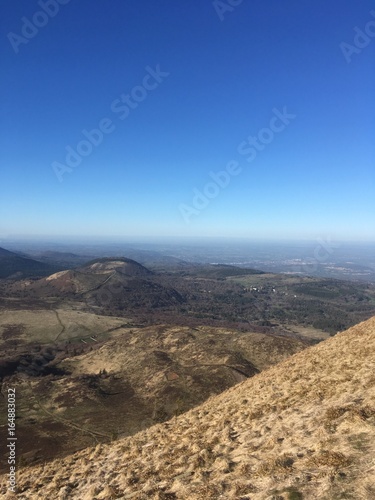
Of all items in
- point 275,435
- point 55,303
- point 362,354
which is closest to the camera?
point 275,435

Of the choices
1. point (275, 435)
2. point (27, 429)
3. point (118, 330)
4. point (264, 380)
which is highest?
point (275, 435)

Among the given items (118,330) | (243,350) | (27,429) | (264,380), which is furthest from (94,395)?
(118,330)

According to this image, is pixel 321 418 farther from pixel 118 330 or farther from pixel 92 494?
pixel 118 330

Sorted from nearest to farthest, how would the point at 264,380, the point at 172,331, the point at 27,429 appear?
the point at 264,380 → the point at 27,429 → the point at 172,331

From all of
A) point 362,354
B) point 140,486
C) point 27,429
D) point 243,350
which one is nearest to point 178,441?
point 140,486

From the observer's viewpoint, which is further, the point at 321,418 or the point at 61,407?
the point at 61,407

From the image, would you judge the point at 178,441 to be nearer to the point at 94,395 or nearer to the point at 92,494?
the point at 92,494

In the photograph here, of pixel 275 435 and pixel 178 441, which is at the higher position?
pixel 275 435
